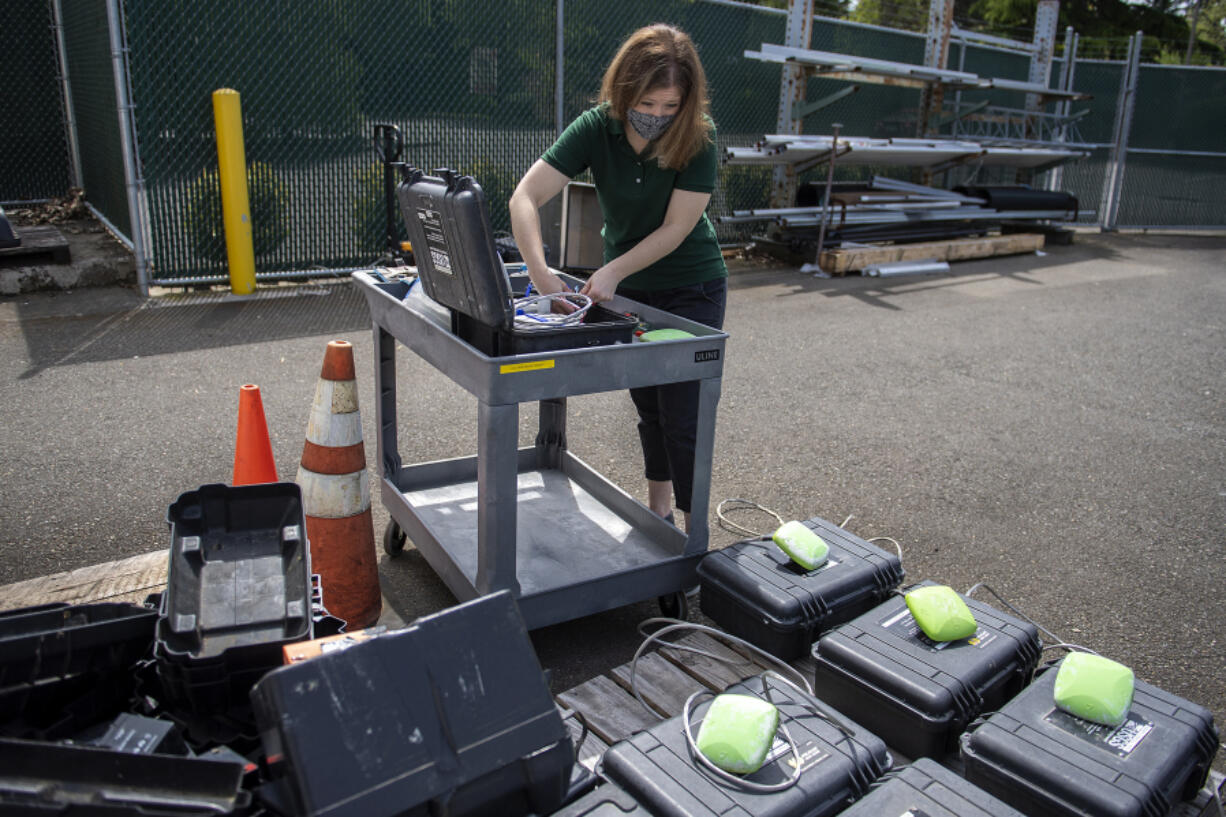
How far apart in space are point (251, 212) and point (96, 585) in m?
5.57

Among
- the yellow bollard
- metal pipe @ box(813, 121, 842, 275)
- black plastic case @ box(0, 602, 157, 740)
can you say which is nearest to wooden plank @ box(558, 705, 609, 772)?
black plastic case @ box(0, 602, 157, 740)

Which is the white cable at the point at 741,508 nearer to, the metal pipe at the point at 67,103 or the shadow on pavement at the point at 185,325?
the shadow on pavement at the point at 185,325

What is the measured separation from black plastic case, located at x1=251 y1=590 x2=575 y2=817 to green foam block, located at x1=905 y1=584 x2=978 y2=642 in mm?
1193

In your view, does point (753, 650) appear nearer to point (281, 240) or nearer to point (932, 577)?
point (932, 577)

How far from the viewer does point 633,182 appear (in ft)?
10.6

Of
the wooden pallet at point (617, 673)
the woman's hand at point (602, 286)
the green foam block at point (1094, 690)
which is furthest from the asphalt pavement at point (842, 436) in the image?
the woman's hand at point (602, 286)

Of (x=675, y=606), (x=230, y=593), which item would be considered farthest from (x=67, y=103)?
(x=230, y=593)

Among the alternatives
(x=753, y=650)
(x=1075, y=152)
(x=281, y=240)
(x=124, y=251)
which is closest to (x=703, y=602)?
(x=753, y=650)

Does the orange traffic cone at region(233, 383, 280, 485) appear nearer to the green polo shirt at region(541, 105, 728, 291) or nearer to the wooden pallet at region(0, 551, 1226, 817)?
the wooden pallet at region(0, 551, 1226, 817)

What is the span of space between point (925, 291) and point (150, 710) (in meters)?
9.04

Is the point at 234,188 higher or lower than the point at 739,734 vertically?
higher

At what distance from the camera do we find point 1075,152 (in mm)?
13000

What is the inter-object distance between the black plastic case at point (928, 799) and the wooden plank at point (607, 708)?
0.77m

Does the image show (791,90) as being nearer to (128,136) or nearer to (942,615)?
(128,136)
